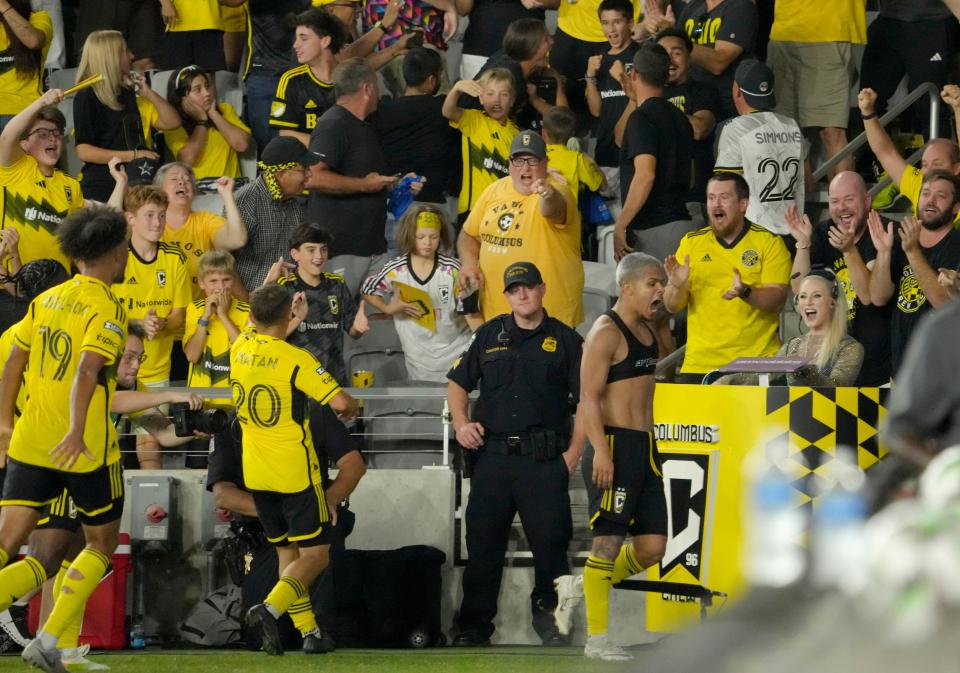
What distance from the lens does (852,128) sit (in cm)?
1360

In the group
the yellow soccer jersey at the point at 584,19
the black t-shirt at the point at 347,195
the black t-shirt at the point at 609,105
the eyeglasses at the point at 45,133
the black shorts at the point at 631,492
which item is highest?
the yellow soccer jersey at the point at 584,19

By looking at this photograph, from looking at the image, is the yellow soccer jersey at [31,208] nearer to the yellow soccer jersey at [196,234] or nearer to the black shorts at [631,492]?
the yellow soccer jersey at [196,234]

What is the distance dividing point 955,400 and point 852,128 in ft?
35.9

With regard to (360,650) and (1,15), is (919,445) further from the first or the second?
(1,15)

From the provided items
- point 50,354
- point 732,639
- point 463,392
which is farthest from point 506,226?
point 732,639

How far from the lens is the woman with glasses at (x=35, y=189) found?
11352mm

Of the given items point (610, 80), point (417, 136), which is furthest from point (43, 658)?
point (610, 80)

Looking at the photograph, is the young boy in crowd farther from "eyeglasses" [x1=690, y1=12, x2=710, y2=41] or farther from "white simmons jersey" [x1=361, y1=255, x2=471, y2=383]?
"white simmons jersey" [x1=361, y1=255, x2=471, y2=383]

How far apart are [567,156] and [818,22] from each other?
8.03 feet

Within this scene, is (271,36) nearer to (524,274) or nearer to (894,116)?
(524,274)

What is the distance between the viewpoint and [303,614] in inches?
360

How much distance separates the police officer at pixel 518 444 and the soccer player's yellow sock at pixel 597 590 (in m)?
0.66

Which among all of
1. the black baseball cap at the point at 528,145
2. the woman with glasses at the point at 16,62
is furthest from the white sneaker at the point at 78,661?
the woman with glasses at the point at 16,62

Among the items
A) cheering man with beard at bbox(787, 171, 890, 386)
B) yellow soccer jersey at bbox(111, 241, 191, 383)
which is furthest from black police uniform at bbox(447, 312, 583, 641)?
yellow soccer jersey at bbox(111, 241, 191, 383)
